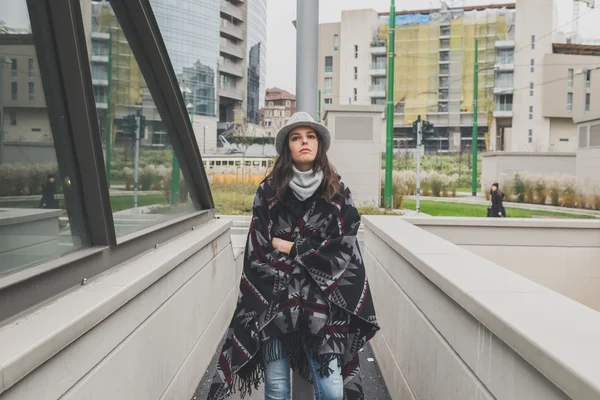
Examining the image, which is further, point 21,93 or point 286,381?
point 286,381

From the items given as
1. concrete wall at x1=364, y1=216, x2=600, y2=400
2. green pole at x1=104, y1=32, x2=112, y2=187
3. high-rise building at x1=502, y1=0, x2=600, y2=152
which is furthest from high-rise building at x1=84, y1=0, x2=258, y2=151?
concrete wall at x1=364, y1=216, x2=600, y2=400

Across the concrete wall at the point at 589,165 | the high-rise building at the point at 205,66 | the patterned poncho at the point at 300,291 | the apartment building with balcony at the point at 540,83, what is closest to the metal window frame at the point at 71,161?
the patterned poncho at the point at 300,291

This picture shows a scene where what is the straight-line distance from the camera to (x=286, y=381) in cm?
271

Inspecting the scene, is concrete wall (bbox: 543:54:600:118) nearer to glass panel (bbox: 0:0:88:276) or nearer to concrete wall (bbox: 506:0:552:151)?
concrete wall (bbox: 506:0:552:151)

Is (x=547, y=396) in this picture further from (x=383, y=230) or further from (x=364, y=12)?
(x=364, y=12)

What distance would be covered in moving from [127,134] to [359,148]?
49.5 ft

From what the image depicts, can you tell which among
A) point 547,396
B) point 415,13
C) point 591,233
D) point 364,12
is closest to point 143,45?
point 547,396

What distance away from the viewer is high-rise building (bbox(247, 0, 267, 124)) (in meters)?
82.3

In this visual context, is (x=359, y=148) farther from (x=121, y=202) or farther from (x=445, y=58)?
(x=445, y=58)

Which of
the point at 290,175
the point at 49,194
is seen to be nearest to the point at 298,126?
the point at 290,175

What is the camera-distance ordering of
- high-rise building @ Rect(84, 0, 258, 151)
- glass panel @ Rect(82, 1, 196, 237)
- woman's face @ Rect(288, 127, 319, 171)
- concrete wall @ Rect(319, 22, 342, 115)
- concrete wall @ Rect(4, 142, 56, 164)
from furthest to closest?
concrete wall @ Rect(319, 22, 342, 115) → high-rise building @ Rect(84, 0, 258, 151) → glass panel @ Rect(82, 1, 196, 237) → woman's face @ Rect(288, 127, 319, 171) → concrete wall @ Rect(4, 142, 56, 164)

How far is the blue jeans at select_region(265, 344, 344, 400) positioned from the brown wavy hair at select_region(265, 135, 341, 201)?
2.52 feet

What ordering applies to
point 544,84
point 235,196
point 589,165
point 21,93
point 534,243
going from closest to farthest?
point 21,93, point 534,243, point 235,196, point 589,165, point 544,84

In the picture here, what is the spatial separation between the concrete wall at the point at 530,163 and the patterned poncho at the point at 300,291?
1112 inches
